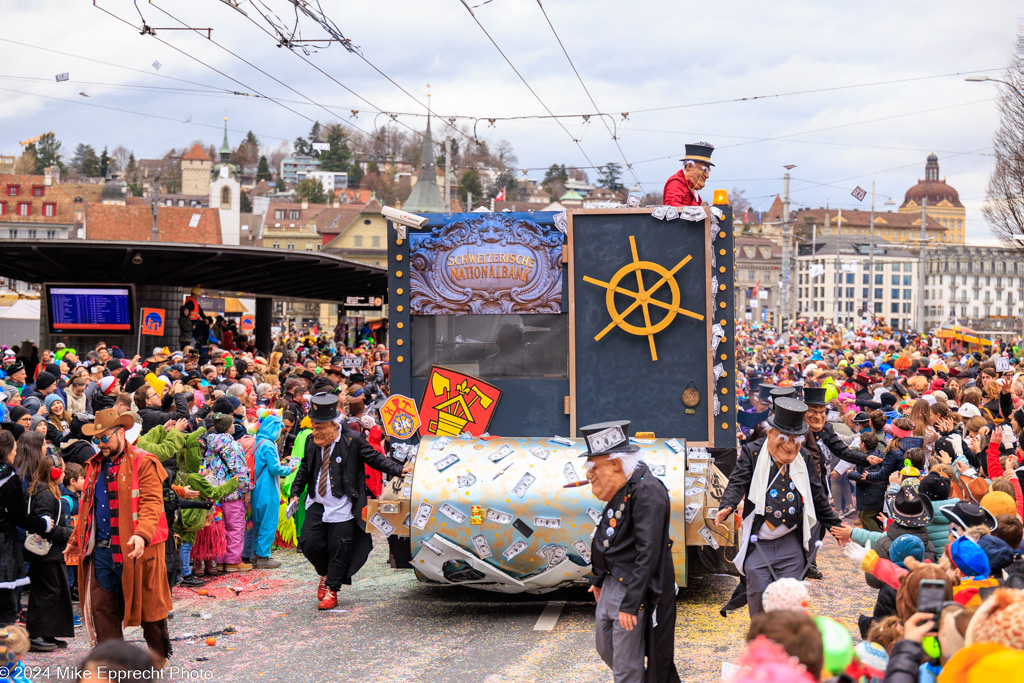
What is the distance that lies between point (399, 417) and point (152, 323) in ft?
44.0

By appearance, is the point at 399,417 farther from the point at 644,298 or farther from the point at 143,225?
the point at 143,225

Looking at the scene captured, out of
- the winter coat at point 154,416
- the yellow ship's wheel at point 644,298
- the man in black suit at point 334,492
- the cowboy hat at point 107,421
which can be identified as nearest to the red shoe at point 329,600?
the man in black suit at point 334,492

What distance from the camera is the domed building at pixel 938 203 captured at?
475 feet

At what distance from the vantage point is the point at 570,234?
8961 millimetres

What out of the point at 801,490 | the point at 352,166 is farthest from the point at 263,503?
the point at 352,166

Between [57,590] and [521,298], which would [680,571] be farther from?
[57,590]

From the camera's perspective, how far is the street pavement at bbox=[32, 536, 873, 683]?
6.87 meters

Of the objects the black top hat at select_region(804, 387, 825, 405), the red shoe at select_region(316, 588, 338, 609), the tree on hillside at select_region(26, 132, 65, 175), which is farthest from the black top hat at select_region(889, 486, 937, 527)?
the tree on hillside at select_region(26, 132, 65, 175)

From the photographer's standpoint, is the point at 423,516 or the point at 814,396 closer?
the point at 423,516

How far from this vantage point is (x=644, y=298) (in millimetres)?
8922

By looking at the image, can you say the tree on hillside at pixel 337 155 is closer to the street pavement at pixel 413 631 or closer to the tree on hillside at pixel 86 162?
the tree on hillside at pixel 86 162

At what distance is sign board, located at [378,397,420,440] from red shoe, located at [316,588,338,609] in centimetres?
133

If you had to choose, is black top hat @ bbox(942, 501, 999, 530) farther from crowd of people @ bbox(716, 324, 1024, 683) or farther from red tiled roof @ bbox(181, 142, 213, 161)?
red tiled roof @ bbox(181, 142, 213, 161)

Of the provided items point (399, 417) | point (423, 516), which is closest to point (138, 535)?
point (423, 516)
